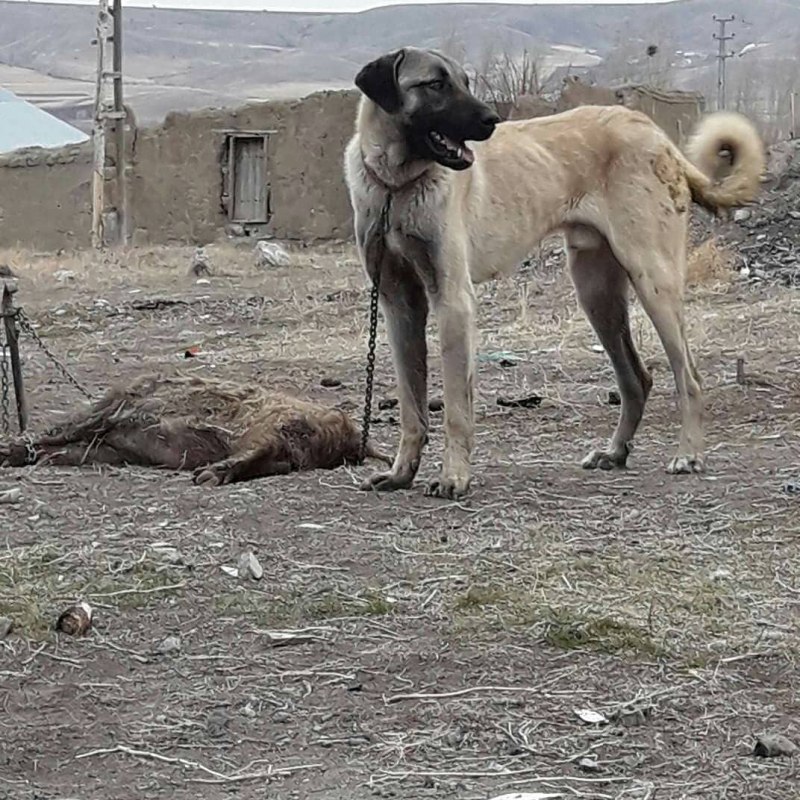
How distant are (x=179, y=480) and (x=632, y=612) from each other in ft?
7.26

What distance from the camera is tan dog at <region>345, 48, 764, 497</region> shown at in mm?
5680

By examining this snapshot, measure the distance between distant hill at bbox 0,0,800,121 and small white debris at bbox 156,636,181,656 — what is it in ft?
273

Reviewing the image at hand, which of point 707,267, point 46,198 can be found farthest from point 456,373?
point 46,198

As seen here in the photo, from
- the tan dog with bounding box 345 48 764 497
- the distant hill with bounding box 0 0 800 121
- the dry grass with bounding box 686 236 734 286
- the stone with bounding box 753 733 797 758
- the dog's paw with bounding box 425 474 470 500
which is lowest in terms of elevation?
the distant hill with bounding box 0 0 800 121

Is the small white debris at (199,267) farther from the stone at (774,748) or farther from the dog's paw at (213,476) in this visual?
the stone at (774,748)

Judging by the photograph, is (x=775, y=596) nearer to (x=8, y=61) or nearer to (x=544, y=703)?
(x=544, y=703)

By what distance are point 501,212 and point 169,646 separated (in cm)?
267

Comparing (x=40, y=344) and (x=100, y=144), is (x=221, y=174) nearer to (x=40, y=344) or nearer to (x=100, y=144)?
(x=100, y=144)

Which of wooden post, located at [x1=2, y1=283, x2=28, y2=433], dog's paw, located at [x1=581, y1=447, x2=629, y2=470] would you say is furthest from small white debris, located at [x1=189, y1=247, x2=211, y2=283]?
dog's paw, located at [x1=581, y1=447, x2=629, y2=470]

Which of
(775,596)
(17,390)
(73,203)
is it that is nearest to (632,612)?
(775,596)

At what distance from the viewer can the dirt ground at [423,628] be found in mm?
3354

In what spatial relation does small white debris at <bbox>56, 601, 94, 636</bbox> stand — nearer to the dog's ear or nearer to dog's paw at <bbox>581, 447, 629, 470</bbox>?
the dog's ear

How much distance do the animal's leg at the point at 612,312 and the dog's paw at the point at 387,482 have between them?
107cm

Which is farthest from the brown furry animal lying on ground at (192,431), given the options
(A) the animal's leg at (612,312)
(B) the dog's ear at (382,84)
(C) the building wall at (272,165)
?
(C) the building wall at (272,165)
